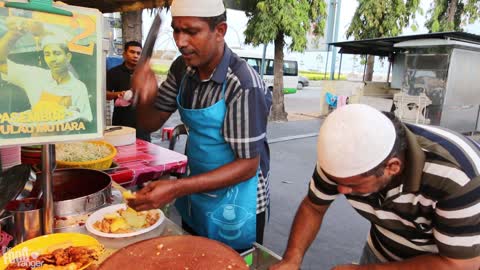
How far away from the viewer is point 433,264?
103 centimetres

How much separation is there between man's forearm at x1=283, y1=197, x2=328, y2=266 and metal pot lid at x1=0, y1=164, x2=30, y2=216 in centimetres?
96

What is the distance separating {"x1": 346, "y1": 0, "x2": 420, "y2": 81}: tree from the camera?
35.8 feet

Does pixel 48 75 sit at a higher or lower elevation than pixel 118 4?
lower

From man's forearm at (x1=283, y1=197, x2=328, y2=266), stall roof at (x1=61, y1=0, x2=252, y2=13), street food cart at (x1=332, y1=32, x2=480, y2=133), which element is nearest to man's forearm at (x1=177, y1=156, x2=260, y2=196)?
man's forearm at (x1=283, y1=197, x2=328, y2=266)

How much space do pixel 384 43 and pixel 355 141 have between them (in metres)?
11.0

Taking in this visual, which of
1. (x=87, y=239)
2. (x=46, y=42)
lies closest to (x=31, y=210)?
(x=87, y=239)

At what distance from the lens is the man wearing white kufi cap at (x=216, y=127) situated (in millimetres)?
1359

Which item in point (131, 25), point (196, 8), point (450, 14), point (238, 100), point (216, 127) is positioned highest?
point (450, 14)

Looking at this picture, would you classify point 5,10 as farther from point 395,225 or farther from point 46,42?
point 395,225

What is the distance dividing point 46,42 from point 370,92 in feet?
41.7

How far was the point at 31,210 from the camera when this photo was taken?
1.08m

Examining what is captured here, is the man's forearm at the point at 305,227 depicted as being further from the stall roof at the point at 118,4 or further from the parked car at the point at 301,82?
the parked car at the point at 301,82

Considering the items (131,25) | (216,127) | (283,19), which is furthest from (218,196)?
(283,19)

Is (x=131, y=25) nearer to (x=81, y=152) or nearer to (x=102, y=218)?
(x=81, y=152)
